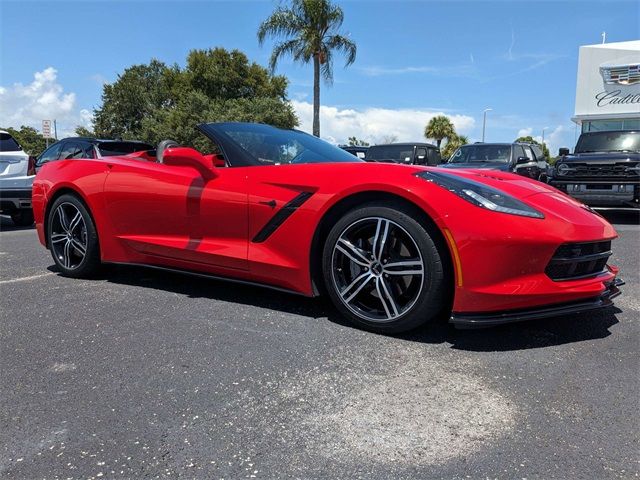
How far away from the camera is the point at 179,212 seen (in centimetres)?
350

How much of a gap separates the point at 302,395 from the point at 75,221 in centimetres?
290

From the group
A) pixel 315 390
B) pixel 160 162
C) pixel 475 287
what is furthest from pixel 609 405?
pixel 160 162

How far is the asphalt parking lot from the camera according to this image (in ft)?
5.59

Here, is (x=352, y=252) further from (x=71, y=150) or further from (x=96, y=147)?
(x=71, y=150)

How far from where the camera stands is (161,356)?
8.50 ft

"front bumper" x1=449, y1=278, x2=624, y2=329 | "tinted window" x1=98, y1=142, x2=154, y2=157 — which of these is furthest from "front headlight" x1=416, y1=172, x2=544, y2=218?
"tinted window" x1=98, y1=142, x2=154, y2=157

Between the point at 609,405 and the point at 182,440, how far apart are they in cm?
170

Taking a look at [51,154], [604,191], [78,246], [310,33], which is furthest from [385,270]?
[310,33]

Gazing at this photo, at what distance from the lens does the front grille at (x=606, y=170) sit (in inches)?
360

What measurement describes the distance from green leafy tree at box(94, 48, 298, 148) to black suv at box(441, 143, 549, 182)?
34.1 ft

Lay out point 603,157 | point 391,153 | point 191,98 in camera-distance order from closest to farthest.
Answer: point 603,157, point 391,153, point 191,98

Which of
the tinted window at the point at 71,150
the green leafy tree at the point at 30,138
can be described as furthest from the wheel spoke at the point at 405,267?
the green leafy tree at the point at 30,138

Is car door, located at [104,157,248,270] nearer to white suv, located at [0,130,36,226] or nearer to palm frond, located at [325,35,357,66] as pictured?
white suv, located at [0,130,36,226]

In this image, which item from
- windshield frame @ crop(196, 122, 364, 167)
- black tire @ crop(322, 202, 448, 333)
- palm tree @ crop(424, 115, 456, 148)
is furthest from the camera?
palm tree @ crop(424, 115, 456, 148)
